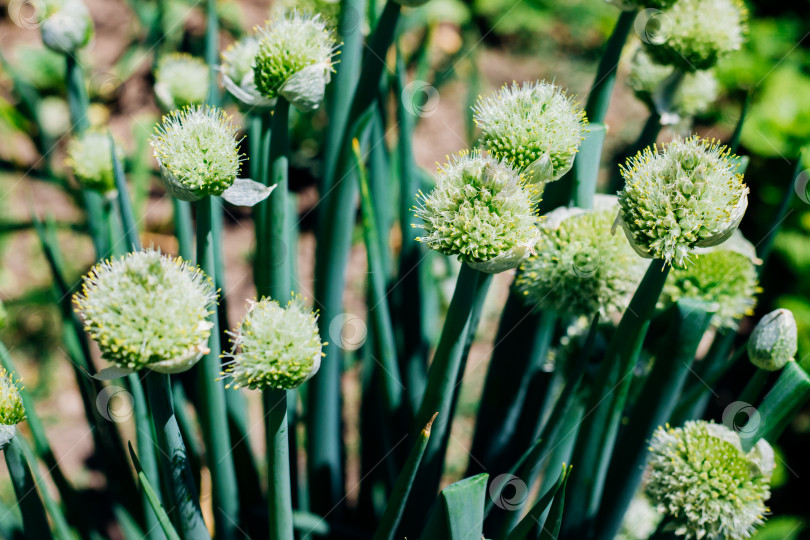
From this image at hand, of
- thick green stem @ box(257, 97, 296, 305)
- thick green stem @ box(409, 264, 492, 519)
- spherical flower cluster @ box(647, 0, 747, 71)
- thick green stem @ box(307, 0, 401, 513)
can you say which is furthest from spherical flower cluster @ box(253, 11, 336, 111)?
spherical flower cluster @ box(647, 0, 747, 71)

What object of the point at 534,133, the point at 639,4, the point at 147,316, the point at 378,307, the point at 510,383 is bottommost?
the point at 510,383

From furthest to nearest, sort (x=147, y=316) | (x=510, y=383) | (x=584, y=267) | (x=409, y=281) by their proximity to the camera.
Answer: (x=409, y=281), (x=510, y=383), (x=584, y=267), (x=147, y=316)

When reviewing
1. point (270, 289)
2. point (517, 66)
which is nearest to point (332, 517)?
point (270, 289)

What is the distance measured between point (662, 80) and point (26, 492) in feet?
2.90

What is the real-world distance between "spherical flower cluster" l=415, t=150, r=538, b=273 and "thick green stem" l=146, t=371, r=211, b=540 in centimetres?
25

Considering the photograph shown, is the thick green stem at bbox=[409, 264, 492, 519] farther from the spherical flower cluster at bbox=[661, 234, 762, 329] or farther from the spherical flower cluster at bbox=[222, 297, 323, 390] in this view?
the spherical flower cluster at bbox=[661, 234, 762, 329]

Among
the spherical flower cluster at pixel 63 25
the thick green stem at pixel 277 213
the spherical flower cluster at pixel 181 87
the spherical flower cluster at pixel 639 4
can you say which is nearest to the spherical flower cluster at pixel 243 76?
the thick green stem at pixel 277 213

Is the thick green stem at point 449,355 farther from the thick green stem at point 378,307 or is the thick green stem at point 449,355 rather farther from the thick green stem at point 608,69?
the thick green stem at point 608,69

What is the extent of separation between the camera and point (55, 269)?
2.77 ft

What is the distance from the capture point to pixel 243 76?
28.3 inches

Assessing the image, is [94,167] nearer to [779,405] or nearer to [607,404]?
[607,404]

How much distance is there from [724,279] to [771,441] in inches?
7.5

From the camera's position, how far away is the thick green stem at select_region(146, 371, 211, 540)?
1.73 ft

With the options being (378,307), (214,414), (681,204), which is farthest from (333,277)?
(681,204)
